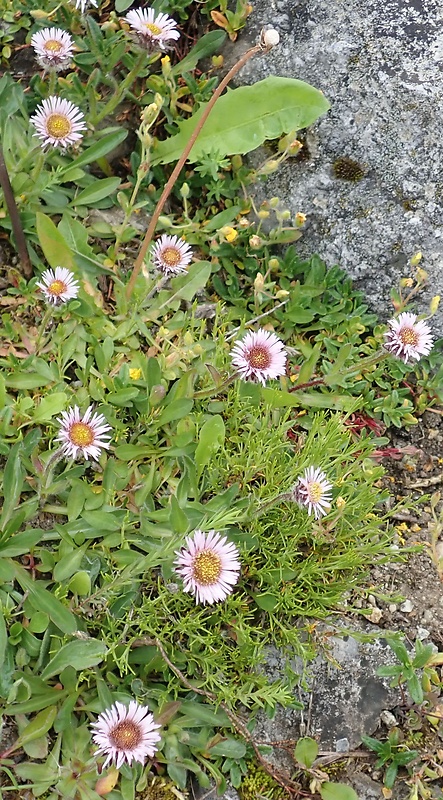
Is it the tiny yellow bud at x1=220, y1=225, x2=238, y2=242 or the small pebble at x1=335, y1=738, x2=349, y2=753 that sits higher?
the tiny yellow bud at x1=220, y1=225, x2=238, y2=242

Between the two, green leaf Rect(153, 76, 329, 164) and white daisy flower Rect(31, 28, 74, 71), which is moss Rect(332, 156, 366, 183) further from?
white daisy flower Rect(31, 28, 74, 71)

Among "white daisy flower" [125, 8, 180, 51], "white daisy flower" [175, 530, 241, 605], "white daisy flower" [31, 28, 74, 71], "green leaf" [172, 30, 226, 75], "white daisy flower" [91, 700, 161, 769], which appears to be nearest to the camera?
"white daisy flower" [91, 700, 161, 769]

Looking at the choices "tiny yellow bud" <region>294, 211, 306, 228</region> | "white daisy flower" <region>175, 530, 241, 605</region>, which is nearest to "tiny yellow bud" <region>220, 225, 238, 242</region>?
"tiny yellow bud" <region>294, 211, 306, 228</region>

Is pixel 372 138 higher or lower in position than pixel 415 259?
higher

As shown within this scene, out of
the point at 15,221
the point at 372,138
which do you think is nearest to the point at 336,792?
the point at 15,221

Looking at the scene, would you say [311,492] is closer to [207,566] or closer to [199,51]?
[207,566]

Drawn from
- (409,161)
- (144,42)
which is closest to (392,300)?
(409,161)

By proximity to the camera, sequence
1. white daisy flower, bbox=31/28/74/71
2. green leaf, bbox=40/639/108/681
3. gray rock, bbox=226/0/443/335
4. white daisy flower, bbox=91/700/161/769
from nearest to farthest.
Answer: white daisy flower, bbox=91/700/161/769
green leaf, bbox=40/639/108/681
white daisy flower, bbox=31/28/74/71
gray rock, bbox=226/0/443/335
